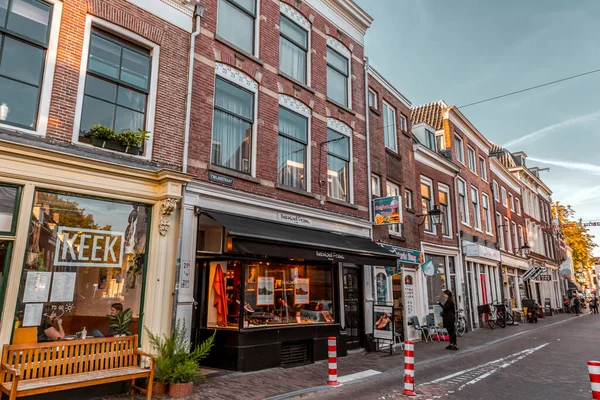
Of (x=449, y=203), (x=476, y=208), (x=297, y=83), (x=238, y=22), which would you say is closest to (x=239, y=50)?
(x=238, y=22)

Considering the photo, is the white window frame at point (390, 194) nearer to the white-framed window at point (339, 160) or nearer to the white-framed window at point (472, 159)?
the white-framed window at point (339, 160)

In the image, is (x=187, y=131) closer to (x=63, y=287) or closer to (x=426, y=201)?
(x=63, y=287)

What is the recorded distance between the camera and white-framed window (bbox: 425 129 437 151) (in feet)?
65.8

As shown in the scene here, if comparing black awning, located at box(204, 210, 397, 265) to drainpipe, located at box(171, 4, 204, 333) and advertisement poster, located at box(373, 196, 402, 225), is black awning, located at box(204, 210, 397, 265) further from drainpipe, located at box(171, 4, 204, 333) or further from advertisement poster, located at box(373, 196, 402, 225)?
advertisement poster, located at box(373, 196, 402, 225)

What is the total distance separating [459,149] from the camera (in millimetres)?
23062

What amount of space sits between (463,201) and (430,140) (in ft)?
14.3

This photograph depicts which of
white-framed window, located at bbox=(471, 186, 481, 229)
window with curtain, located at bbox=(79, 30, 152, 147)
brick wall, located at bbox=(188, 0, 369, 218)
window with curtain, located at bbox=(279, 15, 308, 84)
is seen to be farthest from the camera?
white-framed window, located at bbox=(471, 186, 481, 229)

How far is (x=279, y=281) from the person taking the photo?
10.5m

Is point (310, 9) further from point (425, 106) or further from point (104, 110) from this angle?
point (425, 106)

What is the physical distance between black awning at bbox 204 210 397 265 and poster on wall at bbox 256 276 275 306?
3.96 feet

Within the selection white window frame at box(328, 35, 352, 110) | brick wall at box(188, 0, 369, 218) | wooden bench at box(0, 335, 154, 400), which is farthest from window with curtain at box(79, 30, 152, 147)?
white window frame at box(328, 35, 352, 110)

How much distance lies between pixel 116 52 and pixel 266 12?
5021 millimetres

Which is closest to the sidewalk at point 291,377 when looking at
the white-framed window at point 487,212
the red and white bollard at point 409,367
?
the red and white bollard at point 409,367

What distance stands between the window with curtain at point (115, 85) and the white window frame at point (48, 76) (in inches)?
24.3
